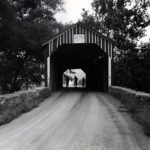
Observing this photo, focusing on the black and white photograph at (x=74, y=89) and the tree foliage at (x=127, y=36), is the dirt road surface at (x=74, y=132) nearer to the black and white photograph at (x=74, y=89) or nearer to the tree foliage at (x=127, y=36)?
the black and white photograph at (x=74, y=89)

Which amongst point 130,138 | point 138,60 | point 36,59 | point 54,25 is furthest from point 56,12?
point 130,138

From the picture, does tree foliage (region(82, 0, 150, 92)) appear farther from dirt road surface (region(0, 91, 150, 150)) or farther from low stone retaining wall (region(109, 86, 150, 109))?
dirt road surface (region(0, 91, 150, 150))

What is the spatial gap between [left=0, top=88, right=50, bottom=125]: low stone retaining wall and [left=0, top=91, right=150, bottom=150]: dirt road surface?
0.35 m

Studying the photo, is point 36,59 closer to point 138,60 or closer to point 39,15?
point 39,15

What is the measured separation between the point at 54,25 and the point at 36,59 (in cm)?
426

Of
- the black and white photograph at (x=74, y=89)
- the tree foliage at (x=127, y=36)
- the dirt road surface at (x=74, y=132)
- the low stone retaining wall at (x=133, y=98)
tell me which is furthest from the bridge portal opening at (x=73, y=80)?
the dirt road surface at (x=74, y=132)

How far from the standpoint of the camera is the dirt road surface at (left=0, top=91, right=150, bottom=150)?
281 inches

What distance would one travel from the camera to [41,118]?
446 inches

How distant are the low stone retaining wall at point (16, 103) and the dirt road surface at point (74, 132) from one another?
347 mm

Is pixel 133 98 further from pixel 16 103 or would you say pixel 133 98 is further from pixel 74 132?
pixel 74 132

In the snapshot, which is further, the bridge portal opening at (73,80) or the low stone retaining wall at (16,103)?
the bridge portal opening at (73,80)

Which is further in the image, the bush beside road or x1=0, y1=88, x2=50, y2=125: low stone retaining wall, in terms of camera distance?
x1=0, y1=88, x2=50, y2=125: low stone retaining wall

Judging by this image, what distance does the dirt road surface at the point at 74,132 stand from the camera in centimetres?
715

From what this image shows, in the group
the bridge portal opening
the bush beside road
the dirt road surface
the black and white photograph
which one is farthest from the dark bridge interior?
the dirt road surface
